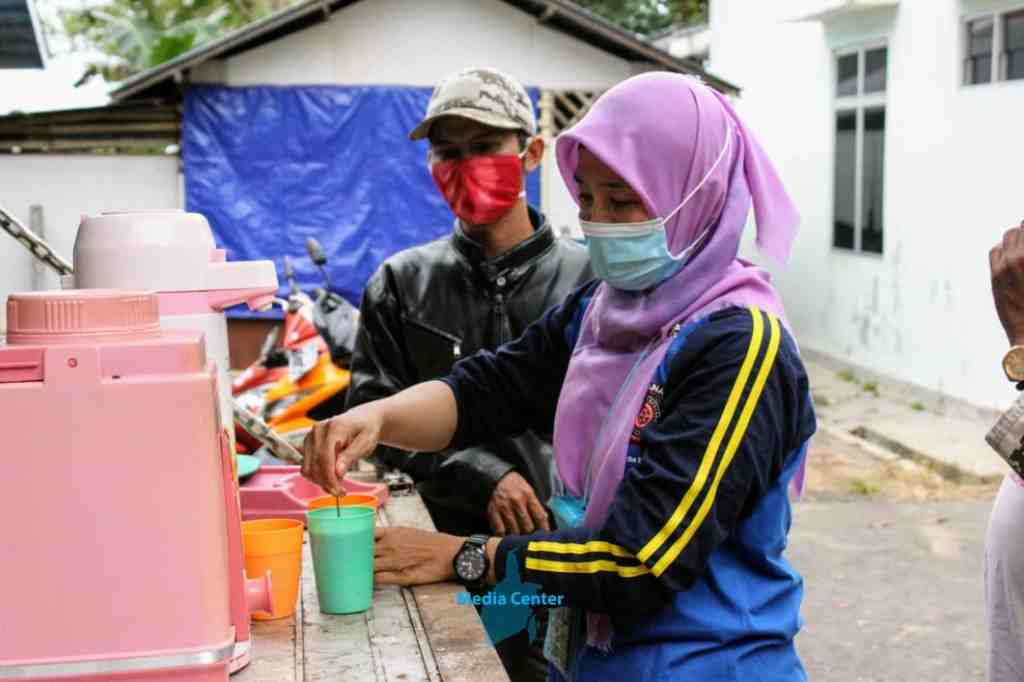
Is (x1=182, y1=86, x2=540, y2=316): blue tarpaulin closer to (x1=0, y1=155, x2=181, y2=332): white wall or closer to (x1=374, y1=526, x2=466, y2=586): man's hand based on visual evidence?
(x1=0, y1=155, x2=181, y2=332): white wall

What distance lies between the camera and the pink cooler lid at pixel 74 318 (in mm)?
1480

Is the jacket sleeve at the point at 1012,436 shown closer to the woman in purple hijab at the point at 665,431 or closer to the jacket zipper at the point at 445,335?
the woman in purple hijab at the point at 665,431

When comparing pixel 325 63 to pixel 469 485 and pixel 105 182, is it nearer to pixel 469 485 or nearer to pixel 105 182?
pixel 105 182

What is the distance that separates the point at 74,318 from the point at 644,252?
0.89m

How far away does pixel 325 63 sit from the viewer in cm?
1079

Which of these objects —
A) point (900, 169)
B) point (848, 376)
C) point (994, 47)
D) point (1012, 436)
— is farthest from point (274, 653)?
point (848, 376)

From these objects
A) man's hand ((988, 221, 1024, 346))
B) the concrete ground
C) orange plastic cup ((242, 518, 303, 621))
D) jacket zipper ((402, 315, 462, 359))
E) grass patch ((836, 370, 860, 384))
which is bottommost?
the concrete ground

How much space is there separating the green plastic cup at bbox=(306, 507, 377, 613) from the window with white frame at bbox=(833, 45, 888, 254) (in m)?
9.02

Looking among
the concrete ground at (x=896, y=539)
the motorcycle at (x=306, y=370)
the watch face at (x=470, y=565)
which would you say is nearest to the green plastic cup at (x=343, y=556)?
the watch face at (x=470, y=565)

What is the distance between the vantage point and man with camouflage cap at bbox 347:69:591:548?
116 inches

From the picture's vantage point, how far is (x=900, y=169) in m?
9.88

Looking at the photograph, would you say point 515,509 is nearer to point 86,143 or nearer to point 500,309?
point 500,309

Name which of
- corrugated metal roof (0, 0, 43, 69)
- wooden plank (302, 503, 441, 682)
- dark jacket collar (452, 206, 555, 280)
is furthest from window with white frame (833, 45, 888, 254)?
wooden plank (302, 503, 441, 682)

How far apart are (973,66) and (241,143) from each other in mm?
5765
